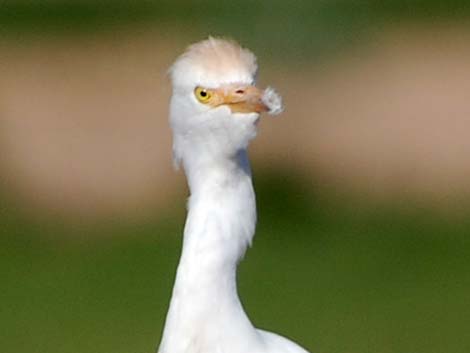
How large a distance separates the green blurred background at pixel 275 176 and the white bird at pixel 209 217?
16.9ft

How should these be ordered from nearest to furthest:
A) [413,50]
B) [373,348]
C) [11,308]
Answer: [373,348]
[11,308]
[413,50]

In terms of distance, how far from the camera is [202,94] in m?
4.54

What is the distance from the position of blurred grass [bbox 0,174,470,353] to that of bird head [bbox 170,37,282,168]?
14.5ft

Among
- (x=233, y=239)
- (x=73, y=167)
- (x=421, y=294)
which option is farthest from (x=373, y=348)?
(x=233, y=239)

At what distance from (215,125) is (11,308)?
19.5 ft

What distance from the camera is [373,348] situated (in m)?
9.13

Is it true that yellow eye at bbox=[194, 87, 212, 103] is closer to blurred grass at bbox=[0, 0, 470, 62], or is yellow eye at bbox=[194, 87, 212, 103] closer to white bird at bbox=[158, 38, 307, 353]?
white bird at bbox=[158, 38, 307, 353]

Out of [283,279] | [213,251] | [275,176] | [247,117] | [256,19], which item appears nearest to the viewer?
[247,117]

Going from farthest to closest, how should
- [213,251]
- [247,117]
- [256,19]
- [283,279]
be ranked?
[256,19], [283,279], [213,251], [247,117]

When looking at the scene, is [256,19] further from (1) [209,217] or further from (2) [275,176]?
(1) [209,217]

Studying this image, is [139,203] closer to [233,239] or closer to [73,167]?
[73,167]

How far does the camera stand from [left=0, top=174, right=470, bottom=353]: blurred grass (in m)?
9.52

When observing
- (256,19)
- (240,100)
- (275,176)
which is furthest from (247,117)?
(256,19)

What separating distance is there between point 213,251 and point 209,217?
0.07 metres
